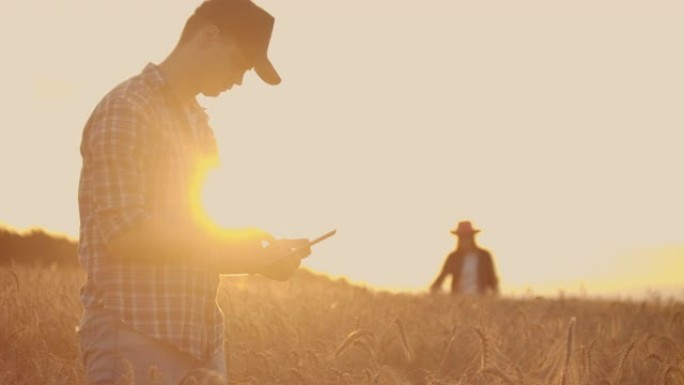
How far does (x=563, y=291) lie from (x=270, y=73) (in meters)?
7.27

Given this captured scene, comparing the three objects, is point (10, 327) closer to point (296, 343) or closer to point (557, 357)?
point (296, 343)

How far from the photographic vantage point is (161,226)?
11.5 feet

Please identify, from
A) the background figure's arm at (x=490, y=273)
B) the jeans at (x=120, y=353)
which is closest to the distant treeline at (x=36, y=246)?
the background figure's arm at (x=490, y=273)

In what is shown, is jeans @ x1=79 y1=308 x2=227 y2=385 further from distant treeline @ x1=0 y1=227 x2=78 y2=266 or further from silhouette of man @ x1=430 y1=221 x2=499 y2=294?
distant treeline @ x1=0 y1=227 x2=78 y2=266

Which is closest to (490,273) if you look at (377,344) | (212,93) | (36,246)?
(36,246)

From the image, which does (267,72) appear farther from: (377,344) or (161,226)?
(377,344)

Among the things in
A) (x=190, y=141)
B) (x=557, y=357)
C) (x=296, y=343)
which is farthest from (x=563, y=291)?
(x=190, y=141)

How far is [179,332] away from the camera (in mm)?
3742

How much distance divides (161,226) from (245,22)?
0.74m

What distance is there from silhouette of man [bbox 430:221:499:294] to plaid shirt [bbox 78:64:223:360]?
1191 cm

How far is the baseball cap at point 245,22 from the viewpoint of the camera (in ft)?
12.1

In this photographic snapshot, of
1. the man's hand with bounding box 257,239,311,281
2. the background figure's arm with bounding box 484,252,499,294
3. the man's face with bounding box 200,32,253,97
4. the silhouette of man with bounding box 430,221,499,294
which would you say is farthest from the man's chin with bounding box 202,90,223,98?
the background figure's arm with bounding box 484,252,499,294

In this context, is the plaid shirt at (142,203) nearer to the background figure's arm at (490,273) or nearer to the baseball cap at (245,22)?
the baseball cap at (245,22)

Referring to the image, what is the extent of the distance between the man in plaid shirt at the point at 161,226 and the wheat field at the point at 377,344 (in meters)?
0.34
